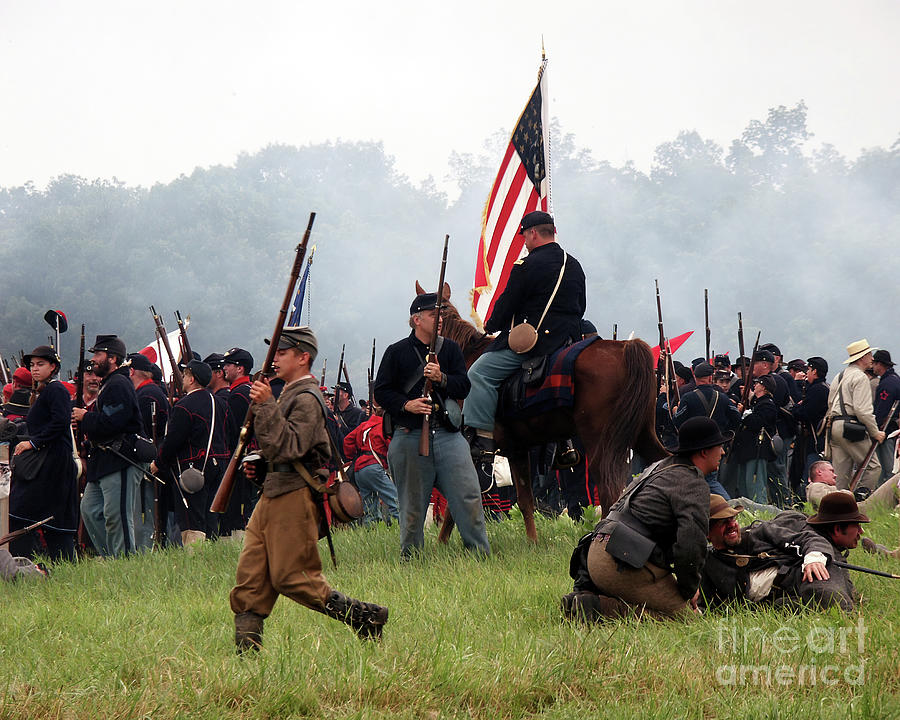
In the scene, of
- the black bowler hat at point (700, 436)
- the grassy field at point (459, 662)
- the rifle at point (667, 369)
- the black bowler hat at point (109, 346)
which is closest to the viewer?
the grassy field at point (459, 662)

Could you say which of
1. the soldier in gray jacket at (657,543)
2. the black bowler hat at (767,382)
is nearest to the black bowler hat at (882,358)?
the black bowler hat at (767,382)

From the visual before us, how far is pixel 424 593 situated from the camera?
23.3ft

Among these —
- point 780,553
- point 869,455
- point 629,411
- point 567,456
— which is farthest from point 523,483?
point 869,455

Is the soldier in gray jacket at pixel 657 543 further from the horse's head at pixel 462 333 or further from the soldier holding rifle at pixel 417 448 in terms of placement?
the horse's head at pixel 462 333

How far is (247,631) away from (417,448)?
3.35m

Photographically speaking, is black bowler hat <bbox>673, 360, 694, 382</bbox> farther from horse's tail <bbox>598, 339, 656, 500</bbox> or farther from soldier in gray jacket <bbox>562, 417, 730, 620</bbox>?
soldier in gray jacket <bbox>562, 417, 730, 620</bbox>

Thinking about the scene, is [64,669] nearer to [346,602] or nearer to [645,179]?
[346,602]

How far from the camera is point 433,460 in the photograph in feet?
28.5

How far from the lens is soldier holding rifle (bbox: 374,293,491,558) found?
862 centimetres

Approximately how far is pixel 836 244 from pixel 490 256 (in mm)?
37110

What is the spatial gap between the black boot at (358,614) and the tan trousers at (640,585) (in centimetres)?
138

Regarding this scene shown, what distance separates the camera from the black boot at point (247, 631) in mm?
5422

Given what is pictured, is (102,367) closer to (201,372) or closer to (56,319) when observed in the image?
(201,372)

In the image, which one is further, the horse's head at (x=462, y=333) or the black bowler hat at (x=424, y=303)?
the horse's head at (x=462, y=333)
